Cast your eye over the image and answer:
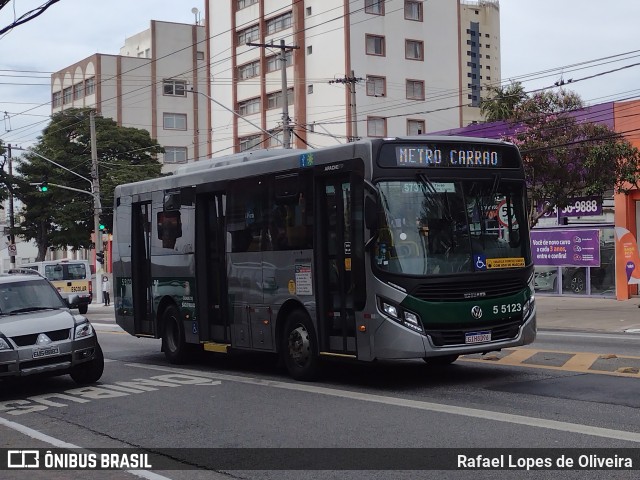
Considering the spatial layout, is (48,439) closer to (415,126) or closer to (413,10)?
(415,126)

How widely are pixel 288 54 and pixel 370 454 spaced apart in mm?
50035

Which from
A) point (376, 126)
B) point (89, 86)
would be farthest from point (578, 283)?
point (89, 86)

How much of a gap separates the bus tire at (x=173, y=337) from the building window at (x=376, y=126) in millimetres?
39417

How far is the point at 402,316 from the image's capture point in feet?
35.4

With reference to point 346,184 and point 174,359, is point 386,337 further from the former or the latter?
point 174,359

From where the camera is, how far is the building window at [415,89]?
A: 55872 millimetres

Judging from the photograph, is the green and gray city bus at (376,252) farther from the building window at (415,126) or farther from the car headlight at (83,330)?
the building window at (415,126)

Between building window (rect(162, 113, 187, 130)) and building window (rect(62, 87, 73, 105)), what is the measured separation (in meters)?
10.4

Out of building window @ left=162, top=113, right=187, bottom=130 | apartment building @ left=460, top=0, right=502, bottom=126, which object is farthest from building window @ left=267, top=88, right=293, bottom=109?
apartment building @ left=460, top=0, right=502, bottom=126

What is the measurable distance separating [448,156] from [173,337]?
673 cm

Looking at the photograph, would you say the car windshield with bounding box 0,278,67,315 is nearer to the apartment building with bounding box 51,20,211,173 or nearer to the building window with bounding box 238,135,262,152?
the building window with bounding box 238,135,262,152

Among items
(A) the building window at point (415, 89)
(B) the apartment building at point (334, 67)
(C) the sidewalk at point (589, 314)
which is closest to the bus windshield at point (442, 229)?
(C) the sidewalk at point (589, 314)

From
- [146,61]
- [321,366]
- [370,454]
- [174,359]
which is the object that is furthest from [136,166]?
[370,454]

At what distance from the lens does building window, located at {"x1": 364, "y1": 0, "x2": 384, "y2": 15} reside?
176 feet
